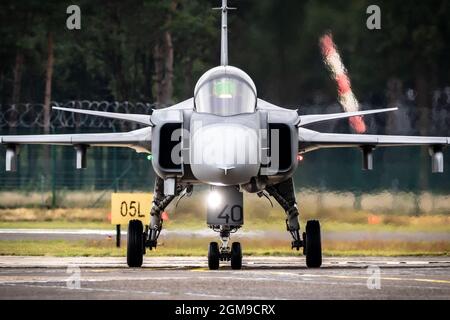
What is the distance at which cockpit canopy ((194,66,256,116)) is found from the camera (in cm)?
1927

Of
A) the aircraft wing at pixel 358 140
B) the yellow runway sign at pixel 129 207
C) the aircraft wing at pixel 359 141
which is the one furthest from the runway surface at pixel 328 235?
the aircraft wing at pixel 358 140

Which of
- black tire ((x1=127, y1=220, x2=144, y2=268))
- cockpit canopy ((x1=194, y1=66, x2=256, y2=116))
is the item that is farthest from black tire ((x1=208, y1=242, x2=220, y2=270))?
cockpit canopy ((x1=194, y1=66, x2=256, y2=116))

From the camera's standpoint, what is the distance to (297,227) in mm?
20984

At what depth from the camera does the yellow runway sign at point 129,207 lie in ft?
83.5

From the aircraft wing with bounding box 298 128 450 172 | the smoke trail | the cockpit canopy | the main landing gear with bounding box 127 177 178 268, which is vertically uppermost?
the smoke trail

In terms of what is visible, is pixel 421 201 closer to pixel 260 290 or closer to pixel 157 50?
pixel 260 290

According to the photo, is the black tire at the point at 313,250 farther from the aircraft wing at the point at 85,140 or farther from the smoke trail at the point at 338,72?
the smoke trail at the point at 338,72

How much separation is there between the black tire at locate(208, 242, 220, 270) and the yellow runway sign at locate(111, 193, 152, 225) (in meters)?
5.39

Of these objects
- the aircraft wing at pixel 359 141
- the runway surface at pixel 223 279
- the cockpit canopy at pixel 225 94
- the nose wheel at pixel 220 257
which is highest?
the cockpit canopy at pixel 225 94

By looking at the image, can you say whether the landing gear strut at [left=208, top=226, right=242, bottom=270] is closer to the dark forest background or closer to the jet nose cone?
the jet nose cone

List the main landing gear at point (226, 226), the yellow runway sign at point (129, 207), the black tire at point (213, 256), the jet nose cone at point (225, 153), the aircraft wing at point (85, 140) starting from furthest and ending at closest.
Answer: the yellow runway sign at point (129, 207)
the aircraft wing at point (85, 140)
the black tire at point (213, 256)
the main landing gear at point (226, 226)
the jet nose cone at point (225, 153)
